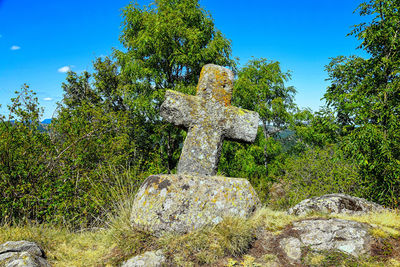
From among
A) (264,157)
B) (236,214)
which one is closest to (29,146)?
(236,214)

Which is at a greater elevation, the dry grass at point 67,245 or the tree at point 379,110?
the tree at point 379,110

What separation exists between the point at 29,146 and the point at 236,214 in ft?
20.3

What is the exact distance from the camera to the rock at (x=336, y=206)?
4.81 m

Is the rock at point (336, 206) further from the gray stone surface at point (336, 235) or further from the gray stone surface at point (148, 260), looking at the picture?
the gray stone surface at point (148, 260)

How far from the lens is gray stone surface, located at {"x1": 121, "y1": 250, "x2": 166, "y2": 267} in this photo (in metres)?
3.18

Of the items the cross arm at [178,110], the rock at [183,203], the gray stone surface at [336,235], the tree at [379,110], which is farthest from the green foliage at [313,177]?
the cross arm at [178,110]

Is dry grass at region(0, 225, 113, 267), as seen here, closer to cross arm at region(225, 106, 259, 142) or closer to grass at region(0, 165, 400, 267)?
grass at region(0, 165, 400, 267)

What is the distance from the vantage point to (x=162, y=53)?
43.2 ft

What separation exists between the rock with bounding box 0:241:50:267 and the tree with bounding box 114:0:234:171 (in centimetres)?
921

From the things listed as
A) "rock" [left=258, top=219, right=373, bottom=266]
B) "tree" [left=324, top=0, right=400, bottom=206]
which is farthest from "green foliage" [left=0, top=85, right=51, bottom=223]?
"tree" [left=324, top=0, right=400, bottom=206]

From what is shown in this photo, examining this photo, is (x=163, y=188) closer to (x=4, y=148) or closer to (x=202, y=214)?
(x=202, y=214)

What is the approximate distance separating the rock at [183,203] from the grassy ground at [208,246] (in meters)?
0.14

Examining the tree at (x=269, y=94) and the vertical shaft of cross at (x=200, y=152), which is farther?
the tree at (x=269, y=94)

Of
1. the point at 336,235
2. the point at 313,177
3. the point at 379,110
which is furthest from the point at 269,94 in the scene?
the point at 336,235
